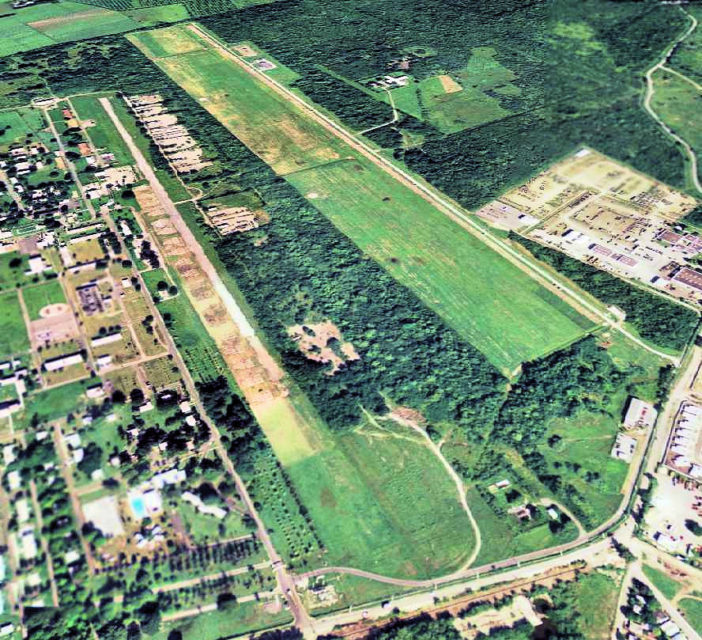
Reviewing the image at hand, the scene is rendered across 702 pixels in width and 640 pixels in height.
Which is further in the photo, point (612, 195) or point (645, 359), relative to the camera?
point (612, 195)

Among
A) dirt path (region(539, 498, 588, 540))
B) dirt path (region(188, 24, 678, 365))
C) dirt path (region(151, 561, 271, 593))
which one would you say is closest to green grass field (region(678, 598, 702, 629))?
dirt path (region(539, 498, 588, 540))

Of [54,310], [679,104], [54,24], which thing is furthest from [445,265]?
[54,24]

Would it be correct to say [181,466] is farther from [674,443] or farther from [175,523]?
[674,443]

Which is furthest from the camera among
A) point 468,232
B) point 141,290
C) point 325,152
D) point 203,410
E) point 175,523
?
point 325,152

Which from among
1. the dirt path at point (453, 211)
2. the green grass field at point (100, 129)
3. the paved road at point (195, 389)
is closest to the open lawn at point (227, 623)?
the paved road at point (195, 389)

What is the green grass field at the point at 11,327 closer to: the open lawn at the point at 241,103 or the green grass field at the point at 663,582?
the open lawn at the point at 241,103

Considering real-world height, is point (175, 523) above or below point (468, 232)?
below

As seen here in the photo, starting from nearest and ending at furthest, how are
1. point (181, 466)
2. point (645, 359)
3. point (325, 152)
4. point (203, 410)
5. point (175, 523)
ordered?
point (175, 523), point (181, 466), point (203, 410), point (645, 359), point (325, 152)

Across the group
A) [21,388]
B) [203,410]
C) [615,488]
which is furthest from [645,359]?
[21,388]

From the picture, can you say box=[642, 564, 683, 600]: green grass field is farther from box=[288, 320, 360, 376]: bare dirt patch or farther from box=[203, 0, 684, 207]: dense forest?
box=[203, 0, 684, 207]: dense forest
